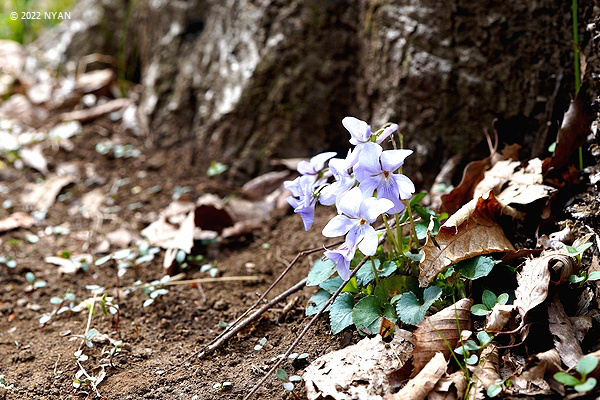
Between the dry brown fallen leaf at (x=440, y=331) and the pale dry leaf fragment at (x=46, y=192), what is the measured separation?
2.22 meters

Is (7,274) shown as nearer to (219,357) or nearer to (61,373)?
(61,373)

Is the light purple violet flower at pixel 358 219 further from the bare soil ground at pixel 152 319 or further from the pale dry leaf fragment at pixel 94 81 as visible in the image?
the pale dry leaf fragment at pixel 94 81

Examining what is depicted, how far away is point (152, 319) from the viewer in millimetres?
1953

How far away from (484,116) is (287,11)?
1126 mm

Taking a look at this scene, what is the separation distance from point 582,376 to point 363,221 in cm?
58

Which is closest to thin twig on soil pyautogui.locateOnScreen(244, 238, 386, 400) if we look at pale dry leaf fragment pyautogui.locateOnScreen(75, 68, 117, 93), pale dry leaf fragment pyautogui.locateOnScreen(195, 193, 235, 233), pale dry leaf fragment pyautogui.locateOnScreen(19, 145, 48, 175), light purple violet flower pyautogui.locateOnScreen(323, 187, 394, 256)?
light purple violet flower pyautogui.locateOnScreen(323, 187, 394, 256)

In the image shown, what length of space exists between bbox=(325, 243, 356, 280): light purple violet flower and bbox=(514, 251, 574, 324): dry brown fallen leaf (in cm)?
45

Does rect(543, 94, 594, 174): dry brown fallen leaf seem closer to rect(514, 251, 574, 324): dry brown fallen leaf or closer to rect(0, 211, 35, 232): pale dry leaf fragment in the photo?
rect(514, 251, 574, 324): dry brown fallen leaf

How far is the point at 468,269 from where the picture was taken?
1.50m

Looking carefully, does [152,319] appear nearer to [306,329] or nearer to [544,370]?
[306,329]

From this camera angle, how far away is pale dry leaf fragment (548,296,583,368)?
131cm

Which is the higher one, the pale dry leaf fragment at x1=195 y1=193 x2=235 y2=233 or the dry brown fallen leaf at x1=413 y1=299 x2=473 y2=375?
the dry brown fallen leaf at x1=413 y1=299 x2=473 y2=375

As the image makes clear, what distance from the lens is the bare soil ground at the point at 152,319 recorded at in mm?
1598

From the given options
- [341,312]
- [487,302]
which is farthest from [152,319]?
[487,302]
